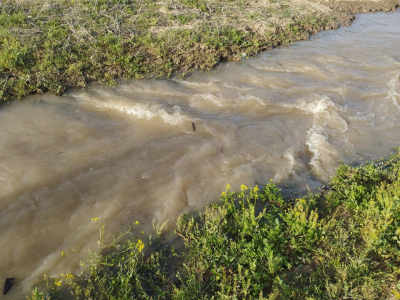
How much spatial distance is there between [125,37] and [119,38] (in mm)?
309

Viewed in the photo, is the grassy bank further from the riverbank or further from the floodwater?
the riverbank

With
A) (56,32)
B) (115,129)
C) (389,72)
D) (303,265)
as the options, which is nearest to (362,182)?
(303,265)

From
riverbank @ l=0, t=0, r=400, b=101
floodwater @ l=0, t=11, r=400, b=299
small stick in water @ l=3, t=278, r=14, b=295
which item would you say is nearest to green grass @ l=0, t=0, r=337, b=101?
riverbank @ l=0, t=0, r=400, b=101

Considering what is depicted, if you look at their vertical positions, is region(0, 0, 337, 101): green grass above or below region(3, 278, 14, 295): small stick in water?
above

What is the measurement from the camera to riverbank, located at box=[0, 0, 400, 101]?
27.8ft

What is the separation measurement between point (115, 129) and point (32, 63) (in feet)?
12.4

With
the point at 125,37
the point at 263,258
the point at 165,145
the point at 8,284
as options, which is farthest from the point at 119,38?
the point at 263,258

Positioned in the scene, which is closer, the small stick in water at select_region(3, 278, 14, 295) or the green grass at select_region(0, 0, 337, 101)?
the small stick in water at select_region(3, 278, 14, 295)

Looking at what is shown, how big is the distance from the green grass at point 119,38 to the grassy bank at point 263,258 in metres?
5.72

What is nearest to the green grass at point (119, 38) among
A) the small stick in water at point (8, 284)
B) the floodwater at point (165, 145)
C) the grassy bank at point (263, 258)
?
the floodwater at point (165, 145)

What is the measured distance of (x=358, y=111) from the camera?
8352 millimetres

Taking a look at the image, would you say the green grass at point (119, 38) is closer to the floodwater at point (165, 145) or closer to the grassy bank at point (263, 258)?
the floodwater at point (165, 145)

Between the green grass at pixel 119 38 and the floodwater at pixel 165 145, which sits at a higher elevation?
the green grass at pixel 119 38

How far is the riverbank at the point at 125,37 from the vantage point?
8461 mm
